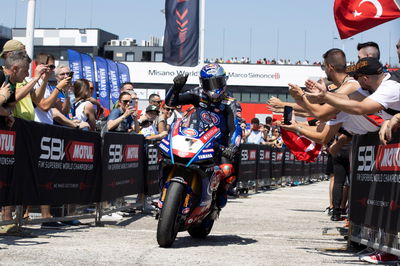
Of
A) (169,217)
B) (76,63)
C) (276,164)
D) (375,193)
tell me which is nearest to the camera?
(375,193)

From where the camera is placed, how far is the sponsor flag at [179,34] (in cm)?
2322

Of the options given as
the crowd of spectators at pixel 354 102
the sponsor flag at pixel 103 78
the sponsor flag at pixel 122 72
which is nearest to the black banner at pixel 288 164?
the sponsor flag at pixel 103 78

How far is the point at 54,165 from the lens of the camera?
9523 mm

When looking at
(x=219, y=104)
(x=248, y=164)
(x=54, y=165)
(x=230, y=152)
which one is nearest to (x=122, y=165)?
(x=54, y=165)

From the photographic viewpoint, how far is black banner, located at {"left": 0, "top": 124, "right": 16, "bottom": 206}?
8.25 meters

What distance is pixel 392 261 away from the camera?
751 cm

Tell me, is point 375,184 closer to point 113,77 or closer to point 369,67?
point 369,67

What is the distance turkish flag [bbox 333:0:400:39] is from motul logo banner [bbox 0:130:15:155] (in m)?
5.46

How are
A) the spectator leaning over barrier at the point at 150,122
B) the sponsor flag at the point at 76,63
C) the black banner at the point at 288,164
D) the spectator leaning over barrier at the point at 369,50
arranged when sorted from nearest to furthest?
the spectator leaning over barrier at the point at 369,50
the spectator leaning over barrier at the point at 150,122
the black banner at the point at 288,164
the sponsor flag at the point at 76,63

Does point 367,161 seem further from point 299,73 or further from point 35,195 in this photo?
point 299,73

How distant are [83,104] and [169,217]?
13.3ft

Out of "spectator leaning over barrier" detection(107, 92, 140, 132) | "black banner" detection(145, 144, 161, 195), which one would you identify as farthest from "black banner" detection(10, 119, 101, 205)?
"black banner" detection(145, 144, 161, 195)

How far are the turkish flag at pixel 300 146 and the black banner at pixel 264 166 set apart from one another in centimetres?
798

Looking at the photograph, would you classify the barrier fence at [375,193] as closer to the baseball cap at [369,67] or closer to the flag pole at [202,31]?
the baseball cap at [369,67]
